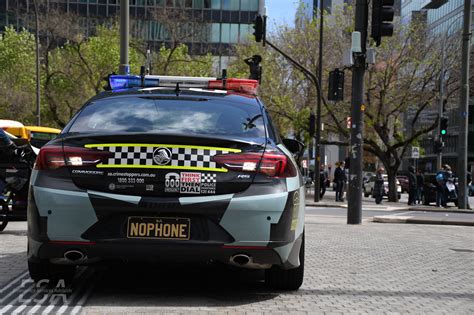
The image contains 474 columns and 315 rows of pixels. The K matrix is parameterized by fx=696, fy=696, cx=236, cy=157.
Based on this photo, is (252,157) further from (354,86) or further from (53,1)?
(53,1)

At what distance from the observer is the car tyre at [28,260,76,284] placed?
5.41m

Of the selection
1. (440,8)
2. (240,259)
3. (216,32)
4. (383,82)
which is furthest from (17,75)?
(440,8)

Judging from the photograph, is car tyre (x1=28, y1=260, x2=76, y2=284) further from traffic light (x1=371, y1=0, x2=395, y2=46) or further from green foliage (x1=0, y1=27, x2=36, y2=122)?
green foliage (x1=0, y1=27, x2=36, y2=122)

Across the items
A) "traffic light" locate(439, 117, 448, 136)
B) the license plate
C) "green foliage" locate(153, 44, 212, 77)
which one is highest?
"green foliage" locate(153, 44, 212, 77)

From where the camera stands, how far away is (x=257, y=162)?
498cm

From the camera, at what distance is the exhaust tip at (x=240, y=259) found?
495 centimetres

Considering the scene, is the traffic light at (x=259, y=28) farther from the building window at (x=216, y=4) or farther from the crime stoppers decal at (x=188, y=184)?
the building window at (x=216, y=4)

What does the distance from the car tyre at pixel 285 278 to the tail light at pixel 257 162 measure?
0.94 meters

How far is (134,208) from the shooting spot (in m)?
4.82

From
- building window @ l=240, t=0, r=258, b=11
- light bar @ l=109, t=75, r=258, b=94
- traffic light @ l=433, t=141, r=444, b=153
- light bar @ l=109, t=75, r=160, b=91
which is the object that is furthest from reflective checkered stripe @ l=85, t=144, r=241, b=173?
building window @ l=240, t=0, r=258, b=11

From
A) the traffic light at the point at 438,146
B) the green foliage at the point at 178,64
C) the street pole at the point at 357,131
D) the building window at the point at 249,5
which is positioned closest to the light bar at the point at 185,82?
the street pole at the point at 357,131

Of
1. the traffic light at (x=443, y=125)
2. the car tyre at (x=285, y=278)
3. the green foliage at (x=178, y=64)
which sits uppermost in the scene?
the green foliage at (x=178, y=64)

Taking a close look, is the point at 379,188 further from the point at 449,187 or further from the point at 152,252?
the point at 152,252

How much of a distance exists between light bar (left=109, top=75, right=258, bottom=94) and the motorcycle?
3381 millimetres
